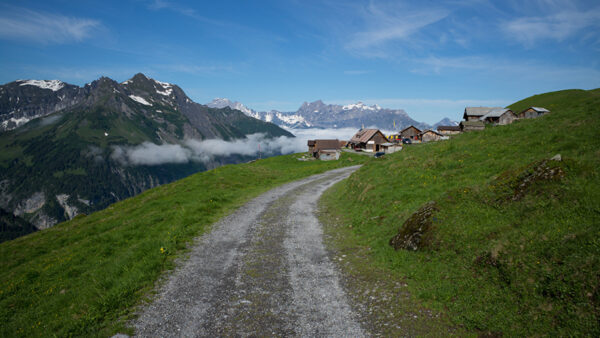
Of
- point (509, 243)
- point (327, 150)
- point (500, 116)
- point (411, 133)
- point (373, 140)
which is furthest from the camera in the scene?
point (411, 133)

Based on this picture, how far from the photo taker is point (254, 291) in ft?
40.2

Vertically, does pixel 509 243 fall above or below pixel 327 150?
below

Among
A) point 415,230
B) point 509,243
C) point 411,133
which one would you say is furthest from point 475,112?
point 509,243

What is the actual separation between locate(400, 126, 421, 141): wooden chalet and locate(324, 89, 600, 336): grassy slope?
116972mm

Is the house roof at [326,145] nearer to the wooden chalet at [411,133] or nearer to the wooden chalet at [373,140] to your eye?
the wooden chalet at [373,140]

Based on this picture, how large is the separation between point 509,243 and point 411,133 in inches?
5296

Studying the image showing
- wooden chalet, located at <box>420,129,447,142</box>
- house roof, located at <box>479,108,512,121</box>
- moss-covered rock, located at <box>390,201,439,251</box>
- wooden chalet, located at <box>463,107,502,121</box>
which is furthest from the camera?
wooden chalet, located at <box>420,129,447,142</box>

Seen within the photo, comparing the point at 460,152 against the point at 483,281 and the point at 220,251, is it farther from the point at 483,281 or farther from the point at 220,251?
the point at 220,251

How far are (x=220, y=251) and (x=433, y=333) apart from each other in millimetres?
11960

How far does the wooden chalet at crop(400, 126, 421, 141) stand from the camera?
133 metres

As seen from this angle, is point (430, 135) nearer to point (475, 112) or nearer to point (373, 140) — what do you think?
point (475, 112)

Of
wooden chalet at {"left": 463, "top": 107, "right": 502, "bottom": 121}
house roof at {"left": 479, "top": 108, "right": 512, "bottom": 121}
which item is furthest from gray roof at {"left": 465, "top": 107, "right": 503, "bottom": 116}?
house roof at {"left": 479, "top": 108, "right": 512, "bottom": 121}

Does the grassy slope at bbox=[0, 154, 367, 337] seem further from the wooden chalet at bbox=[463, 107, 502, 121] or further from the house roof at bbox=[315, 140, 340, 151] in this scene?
the wooden chalet at bbox=[463, 107, 502, 121]

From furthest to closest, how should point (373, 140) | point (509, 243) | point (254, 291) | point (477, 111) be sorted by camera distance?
point (373, 140)
point (477, 111)
point (254, 291)
point (509, 243)
